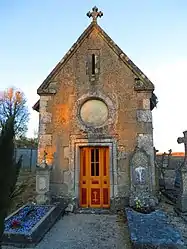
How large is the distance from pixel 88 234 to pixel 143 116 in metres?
4.77

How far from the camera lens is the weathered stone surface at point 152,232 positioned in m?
5.36

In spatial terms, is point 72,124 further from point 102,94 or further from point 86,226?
point 86,226

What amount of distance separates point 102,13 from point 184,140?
6.15 meters

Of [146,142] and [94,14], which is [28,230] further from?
[94,14]

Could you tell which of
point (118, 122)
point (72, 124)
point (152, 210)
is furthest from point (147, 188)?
point (72, 124)

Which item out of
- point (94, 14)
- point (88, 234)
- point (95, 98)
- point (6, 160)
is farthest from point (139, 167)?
point (6, 160)

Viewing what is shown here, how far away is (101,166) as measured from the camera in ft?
32.1

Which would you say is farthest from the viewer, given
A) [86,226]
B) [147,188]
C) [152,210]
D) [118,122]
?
[118,122]

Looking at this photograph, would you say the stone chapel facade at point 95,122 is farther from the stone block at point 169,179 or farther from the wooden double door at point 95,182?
the stone block at point 169,179

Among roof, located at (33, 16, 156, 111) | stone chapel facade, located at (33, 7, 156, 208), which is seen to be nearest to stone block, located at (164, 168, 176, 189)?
stone chapel facade, located at (33, 7, 156, 208)

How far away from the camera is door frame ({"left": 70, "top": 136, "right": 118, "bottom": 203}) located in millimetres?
9484

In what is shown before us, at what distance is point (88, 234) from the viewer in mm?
6820

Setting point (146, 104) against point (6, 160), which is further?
point (146, 104)

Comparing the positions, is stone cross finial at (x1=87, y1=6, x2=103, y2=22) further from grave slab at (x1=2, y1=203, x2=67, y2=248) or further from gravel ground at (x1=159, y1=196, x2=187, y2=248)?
gravel ground at (x1=159, y1=196, x2=187, y2=248)
